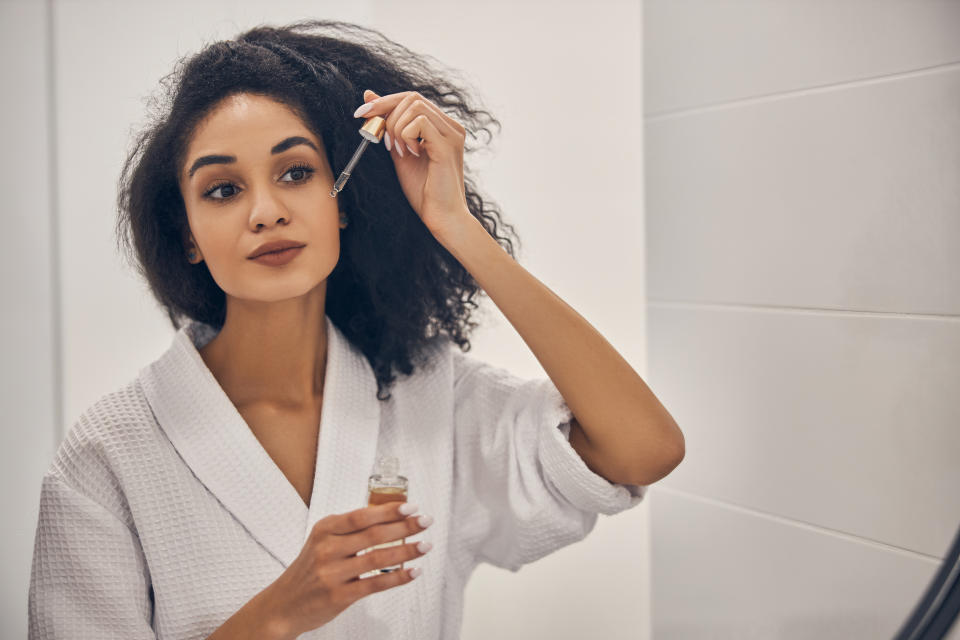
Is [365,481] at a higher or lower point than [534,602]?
higher

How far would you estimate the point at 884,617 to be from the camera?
47.4 inches

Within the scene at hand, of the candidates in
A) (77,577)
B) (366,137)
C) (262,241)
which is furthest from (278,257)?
(77,577)

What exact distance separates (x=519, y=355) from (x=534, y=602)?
365mm

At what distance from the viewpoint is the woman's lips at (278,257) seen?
0.89 metres

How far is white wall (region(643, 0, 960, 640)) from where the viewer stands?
113cm

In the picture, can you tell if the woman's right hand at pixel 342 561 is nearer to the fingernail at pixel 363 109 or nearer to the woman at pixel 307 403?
the woman at pixel 307 403

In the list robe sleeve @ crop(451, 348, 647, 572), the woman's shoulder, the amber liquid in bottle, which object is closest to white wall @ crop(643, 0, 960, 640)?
robe sleeve @ crop(451, 348, 647, 572)

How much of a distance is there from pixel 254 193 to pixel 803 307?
0.76 meters

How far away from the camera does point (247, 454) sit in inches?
37.0

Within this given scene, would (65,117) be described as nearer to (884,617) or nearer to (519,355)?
(519,355)

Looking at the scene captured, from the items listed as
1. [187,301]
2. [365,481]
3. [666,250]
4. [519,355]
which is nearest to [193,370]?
[187,301]

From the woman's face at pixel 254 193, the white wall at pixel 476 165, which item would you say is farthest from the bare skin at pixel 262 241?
the white wall at pixel 476 165

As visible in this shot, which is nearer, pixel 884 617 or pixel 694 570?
pixel 884 617

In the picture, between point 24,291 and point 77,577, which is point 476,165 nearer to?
point 24,291
